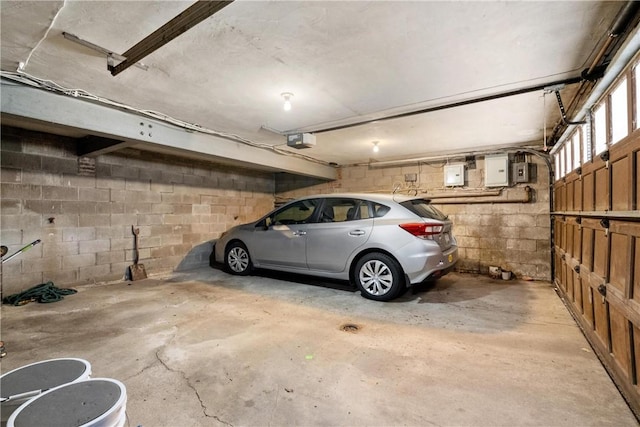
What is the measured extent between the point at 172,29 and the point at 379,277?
3.25 metres

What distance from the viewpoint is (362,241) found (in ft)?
13.0

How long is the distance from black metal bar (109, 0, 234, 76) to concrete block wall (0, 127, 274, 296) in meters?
2.93

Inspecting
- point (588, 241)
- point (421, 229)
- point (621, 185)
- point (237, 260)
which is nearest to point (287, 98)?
point (421, 229)

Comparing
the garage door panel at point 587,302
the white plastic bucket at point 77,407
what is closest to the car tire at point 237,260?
the white plastic bucket at point 77,407

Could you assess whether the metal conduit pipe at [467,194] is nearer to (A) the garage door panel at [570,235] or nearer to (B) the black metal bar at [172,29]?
(A) the garage door panel at [570,235]

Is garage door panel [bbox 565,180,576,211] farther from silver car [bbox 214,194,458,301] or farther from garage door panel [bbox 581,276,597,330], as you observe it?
silver car [bbox 214,194,458,301]

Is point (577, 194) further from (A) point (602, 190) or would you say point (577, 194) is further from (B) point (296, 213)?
(B) point (296, 213)

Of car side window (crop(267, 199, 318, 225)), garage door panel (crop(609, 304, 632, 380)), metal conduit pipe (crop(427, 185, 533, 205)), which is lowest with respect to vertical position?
garage door panel (crop(609, 304, 632, 380))

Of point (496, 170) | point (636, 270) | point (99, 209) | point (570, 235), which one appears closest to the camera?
point (636, 270)

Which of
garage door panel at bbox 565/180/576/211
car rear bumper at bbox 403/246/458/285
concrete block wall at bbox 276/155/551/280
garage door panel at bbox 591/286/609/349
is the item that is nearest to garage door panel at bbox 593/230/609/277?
garage door panel at bbox 591/286/609/349

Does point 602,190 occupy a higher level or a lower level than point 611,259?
higher

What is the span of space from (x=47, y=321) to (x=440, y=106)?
4.69m

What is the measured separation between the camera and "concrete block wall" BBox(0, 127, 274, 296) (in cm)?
395

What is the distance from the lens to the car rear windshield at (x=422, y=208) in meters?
3.90
